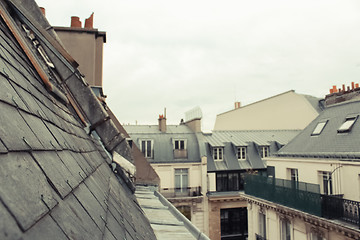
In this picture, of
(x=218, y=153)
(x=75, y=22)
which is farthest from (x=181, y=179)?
(x=75, y=22)

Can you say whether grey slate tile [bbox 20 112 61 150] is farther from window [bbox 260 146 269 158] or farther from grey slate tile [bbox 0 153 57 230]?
window [bbox 260 146 269 158]

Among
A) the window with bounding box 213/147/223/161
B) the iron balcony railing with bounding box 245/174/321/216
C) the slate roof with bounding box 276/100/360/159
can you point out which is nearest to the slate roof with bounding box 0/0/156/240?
the iron balcony railing with bounding box 245/174/321/216

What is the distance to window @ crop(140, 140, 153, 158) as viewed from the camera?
27567 mm

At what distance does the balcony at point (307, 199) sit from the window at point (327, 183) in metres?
1.07

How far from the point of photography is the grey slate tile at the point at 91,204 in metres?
1.90

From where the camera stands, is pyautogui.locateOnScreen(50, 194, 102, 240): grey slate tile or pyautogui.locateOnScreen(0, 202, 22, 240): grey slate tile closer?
pyautogui.locateOnScreen(0, 202, 22, 240): grey slate tile

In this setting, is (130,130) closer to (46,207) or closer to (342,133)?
(342,133)

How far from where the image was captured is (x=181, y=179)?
27.5m

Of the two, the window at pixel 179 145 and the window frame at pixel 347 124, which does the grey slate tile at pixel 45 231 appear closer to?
the window frame at pixel 347 124

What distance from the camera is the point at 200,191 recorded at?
27.0 metres

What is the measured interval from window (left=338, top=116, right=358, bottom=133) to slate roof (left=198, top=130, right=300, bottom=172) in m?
14.0

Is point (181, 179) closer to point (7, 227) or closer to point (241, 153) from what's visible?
point (241, 153)

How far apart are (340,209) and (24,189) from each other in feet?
49.1

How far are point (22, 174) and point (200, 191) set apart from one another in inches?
1059
